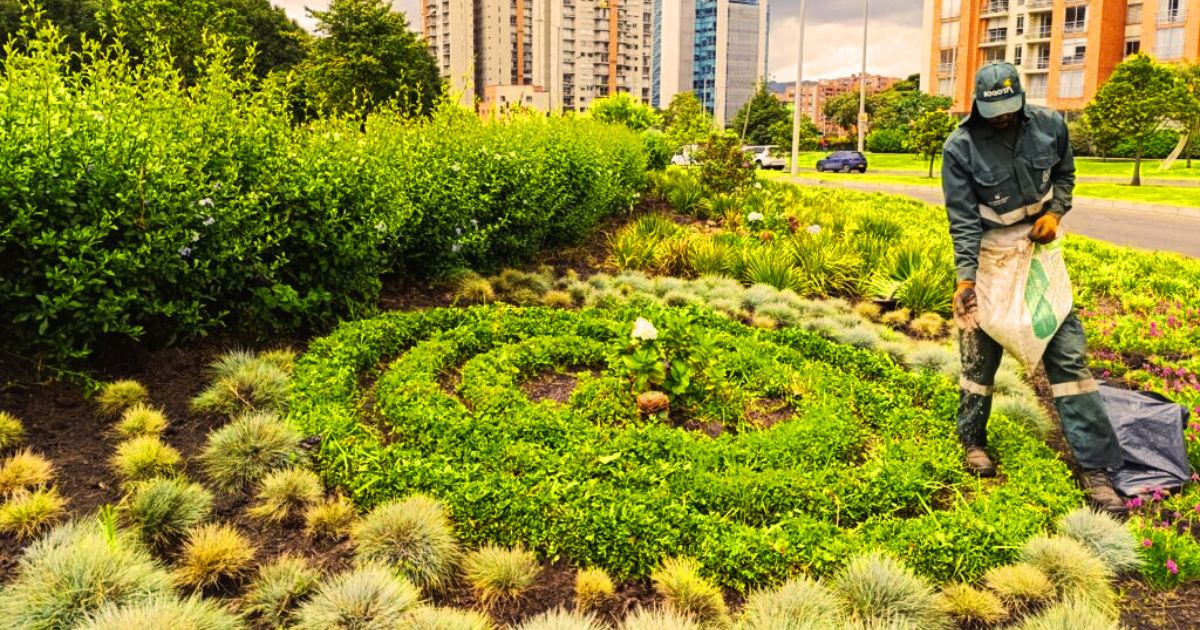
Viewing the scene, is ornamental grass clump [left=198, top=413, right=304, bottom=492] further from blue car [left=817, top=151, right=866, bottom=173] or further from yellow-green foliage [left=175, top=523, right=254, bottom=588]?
blue car [left=817, top=151, right=866, bottom=173]

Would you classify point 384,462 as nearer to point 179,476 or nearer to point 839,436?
point 179,476

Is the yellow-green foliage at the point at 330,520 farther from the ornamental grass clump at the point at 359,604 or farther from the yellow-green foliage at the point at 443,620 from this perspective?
the yellow-green foliage at the point at 443,620

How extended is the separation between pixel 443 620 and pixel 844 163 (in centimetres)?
3601

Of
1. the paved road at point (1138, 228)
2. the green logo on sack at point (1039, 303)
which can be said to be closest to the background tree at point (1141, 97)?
the paved road at point (1138, 228)

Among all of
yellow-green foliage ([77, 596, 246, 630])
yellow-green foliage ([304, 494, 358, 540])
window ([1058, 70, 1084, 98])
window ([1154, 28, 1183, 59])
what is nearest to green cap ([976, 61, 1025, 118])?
yellow-green foliage ([304, 494, 358, 540])

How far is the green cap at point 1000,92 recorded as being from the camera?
13.2 feet

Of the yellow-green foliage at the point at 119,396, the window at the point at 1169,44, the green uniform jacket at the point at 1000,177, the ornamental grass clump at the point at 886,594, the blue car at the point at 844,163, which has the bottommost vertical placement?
the ornamental grass clump at the point at 886,594

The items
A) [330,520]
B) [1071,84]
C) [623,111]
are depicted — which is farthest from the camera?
[1071,84]

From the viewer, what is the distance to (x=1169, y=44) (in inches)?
1932

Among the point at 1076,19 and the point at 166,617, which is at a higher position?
the point at 1076,19

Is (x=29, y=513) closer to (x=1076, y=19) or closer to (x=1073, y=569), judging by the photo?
(x=1073, y=569)

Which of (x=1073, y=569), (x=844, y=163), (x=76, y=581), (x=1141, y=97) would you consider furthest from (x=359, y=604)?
(x=844, y=163)

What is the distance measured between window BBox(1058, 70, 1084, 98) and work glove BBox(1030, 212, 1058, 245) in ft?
185

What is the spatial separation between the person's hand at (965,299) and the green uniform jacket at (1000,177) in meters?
0.05
